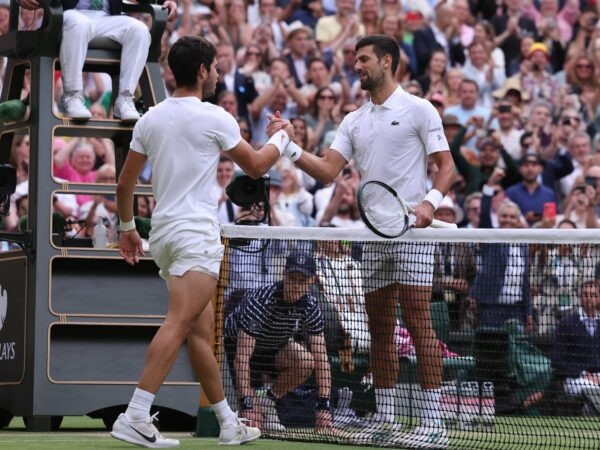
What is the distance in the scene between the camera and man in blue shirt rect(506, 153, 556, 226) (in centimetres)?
1625

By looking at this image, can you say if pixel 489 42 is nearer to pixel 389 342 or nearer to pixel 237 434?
pixel 389 342

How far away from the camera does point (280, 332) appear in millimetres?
9562

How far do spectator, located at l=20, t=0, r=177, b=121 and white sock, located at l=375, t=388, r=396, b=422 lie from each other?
9.04 feet

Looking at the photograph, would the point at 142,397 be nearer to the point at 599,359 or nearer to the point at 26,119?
the point at 26,119

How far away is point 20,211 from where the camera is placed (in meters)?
14.3

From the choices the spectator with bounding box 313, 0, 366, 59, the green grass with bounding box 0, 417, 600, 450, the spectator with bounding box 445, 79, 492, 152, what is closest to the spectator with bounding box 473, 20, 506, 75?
the spectator with bounding box 445, 79, 492, 152

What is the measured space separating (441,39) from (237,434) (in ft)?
37.6

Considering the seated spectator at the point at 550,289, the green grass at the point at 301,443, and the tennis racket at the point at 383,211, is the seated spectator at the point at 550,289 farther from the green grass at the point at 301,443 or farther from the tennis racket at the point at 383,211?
the tennis racket at the point at 383,211

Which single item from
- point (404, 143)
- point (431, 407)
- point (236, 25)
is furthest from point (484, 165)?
point (431, 407)

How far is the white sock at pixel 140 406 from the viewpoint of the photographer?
7.79 m

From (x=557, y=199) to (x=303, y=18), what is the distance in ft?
13.2

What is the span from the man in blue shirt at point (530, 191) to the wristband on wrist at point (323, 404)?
24.0 feet

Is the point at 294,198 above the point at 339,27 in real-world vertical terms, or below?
below

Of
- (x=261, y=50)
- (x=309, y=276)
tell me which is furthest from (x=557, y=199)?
(x=309, y=276)
